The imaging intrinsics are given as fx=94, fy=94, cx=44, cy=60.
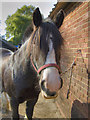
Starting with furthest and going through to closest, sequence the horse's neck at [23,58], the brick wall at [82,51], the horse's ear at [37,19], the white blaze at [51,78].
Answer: the brick wall at [82,51], the horse's neck at [23,58], the horse's ear at [37,19], the white blaze at [51,78]

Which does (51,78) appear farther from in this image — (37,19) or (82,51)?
(82,51)

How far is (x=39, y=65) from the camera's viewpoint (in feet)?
3.95

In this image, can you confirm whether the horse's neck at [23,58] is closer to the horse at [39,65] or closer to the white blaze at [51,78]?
the horse at [39,65]

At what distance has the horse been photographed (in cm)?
105

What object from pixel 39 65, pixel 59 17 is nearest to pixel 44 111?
pixel 39 65

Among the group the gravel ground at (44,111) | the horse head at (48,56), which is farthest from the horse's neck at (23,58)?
the gravel ground at (44,111)

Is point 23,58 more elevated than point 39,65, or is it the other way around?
point 23,58

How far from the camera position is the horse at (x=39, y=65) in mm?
1053

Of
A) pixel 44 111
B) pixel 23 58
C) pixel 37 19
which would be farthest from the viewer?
pixel 44 111

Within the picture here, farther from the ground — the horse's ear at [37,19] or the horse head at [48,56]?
the horse's ear at [37,19]

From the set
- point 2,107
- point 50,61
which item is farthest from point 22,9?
point 50,61

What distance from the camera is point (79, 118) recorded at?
2.04m

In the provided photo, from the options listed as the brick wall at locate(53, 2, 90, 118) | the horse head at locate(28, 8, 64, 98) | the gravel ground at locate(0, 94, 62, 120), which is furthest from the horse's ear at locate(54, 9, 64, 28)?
the gravel ground at locate(0, 94, 62, 120)

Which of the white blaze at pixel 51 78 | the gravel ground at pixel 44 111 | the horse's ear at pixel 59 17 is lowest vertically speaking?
the gravel ground at pixel 44 111
